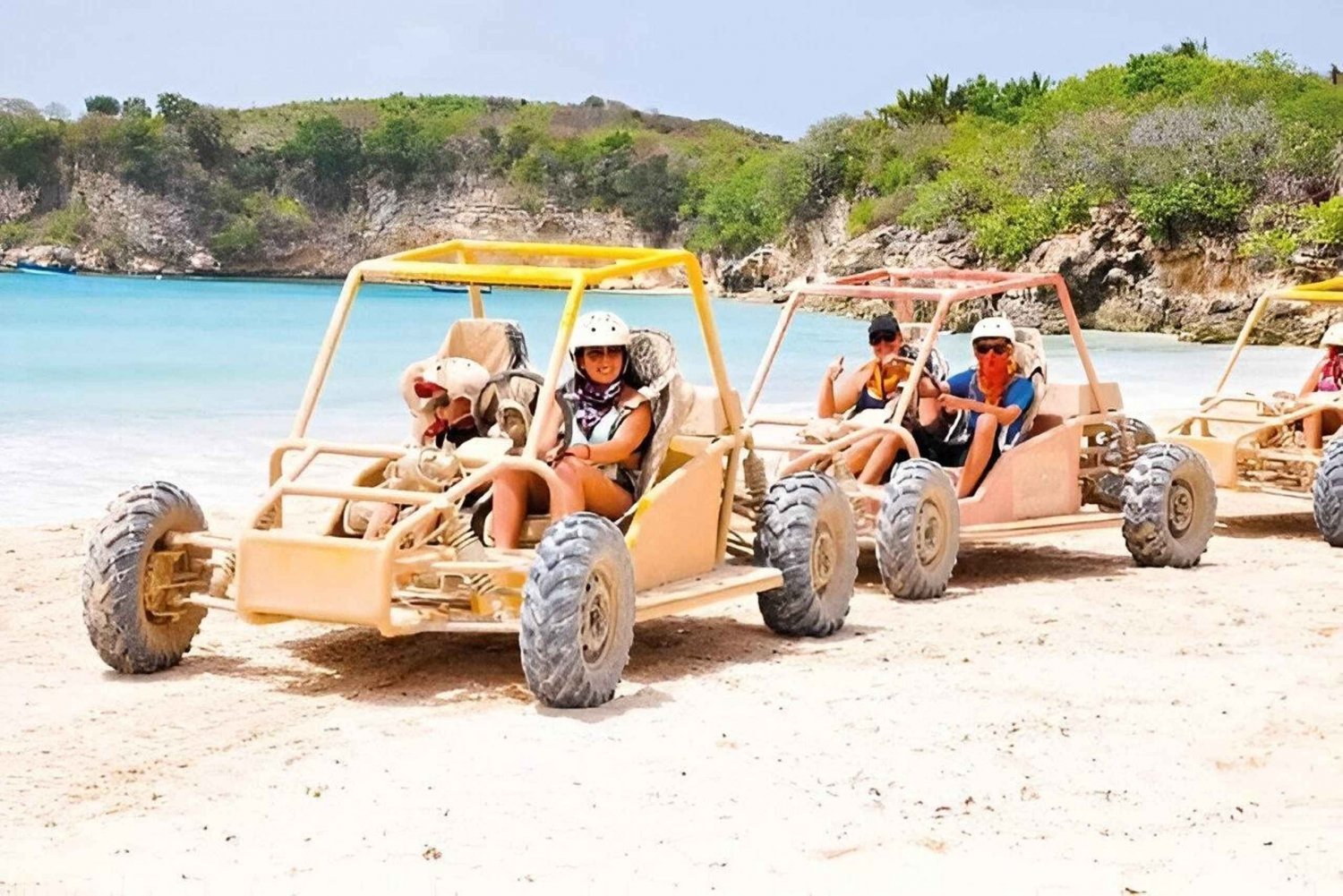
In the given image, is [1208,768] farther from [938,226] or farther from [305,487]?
[938,226]

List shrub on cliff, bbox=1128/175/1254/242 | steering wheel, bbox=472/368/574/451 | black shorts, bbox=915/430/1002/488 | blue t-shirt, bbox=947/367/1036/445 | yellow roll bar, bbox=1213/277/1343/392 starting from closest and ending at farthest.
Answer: steering wheel, bbox=472/368/574/451 < blue t-shirt, bbox=947/367/1036/445 < black shorts, bbox=915/430/1002/488 < yellow roll bar, bbox=1213/277/1343/392 < shrub on cliff, bbox=1128/175/1254/242

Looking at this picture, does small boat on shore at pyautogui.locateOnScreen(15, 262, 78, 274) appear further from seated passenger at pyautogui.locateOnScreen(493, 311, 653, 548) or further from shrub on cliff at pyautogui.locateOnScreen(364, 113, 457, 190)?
seated passenger at pyautogui.locateOnScreen(493, 311, 653, 548)

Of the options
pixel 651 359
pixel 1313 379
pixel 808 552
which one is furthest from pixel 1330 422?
pixel 651 359

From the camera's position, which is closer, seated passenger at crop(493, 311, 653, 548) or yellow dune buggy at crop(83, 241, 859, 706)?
yellow dune buggy at crop(83, 241, 859, 706)

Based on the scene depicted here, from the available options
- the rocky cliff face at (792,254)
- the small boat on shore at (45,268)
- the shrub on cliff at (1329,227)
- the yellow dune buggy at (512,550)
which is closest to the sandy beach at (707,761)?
the yellow dune buggy at (512,550)

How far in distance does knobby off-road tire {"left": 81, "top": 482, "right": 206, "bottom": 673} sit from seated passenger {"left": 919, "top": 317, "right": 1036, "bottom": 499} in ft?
15.1

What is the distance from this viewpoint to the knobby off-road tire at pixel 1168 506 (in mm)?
12141

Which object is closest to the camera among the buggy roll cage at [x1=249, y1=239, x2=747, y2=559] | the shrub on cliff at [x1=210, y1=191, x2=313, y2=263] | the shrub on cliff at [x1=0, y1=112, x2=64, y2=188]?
the buggy roll cage at [x1=249, y1=239, x2=747, y2=559]

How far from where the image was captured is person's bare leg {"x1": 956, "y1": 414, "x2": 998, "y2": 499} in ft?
38.5

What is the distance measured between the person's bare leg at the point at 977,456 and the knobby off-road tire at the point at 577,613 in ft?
13.0

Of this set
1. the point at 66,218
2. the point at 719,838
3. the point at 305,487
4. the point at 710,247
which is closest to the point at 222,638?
the point at 305,487

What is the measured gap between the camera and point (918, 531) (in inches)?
425

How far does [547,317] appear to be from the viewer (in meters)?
65.8

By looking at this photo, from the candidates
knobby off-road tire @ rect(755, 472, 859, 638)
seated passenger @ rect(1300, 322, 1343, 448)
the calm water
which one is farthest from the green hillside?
knobby off-road tire @ rect(755, 472, 859, 638)
